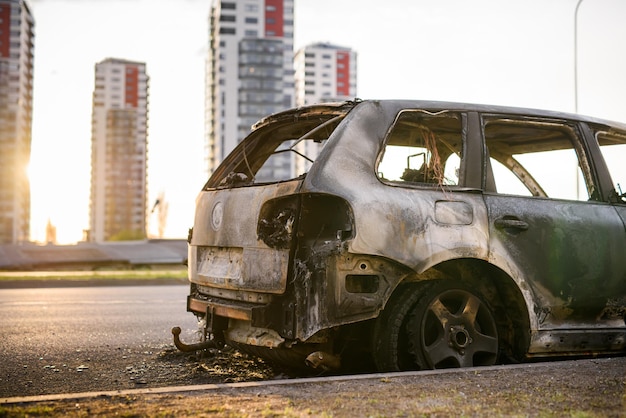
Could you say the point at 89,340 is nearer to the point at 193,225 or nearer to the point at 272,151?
the point at 193,225

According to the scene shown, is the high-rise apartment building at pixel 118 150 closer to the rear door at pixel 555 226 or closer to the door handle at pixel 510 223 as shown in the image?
the rear door at pixel 555 226

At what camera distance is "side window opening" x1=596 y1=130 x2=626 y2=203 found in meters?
5.70

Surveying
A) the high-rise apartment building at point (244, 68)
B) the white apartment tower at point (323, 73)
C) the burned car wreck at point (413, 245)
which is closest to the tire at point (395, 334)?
the burned car wreck at point (413, 245)

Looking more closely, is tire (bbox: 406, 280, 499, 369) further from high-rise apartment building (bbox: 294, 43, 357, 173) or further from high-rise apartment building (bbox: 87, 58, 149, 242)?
high-rise apartment building (bbox: 294, 43, 357, 173)

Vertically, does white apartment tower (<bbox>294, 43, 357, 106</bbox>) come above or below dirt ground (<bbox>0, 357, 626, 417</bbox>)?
above

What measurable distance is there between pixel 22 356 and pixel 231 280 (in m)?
2.41

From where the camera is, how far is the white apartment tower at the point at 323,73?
6206 inches

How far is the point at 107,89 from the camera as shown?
152250 mm

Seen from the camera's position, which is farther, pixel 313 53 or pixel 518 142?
pixel 313 53

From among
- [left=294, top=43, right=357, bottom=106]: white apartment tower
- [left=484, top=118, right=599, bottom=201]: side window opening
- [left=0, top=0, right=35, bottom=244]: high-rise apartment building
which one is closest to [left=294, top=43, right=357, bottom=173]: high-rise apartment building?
[left=294, top=43, right=357, bottom=106]: white apartment tower

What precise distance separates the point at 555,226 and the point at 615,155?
127cm

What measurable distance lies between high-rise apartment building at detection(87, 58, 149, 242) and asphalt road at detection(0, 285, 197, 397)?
138348 mm

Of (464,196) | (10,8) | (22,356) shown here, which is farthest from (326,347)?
(10,8)

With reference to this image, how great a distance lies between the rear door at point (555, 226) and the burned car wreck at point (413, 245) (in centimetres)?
1
